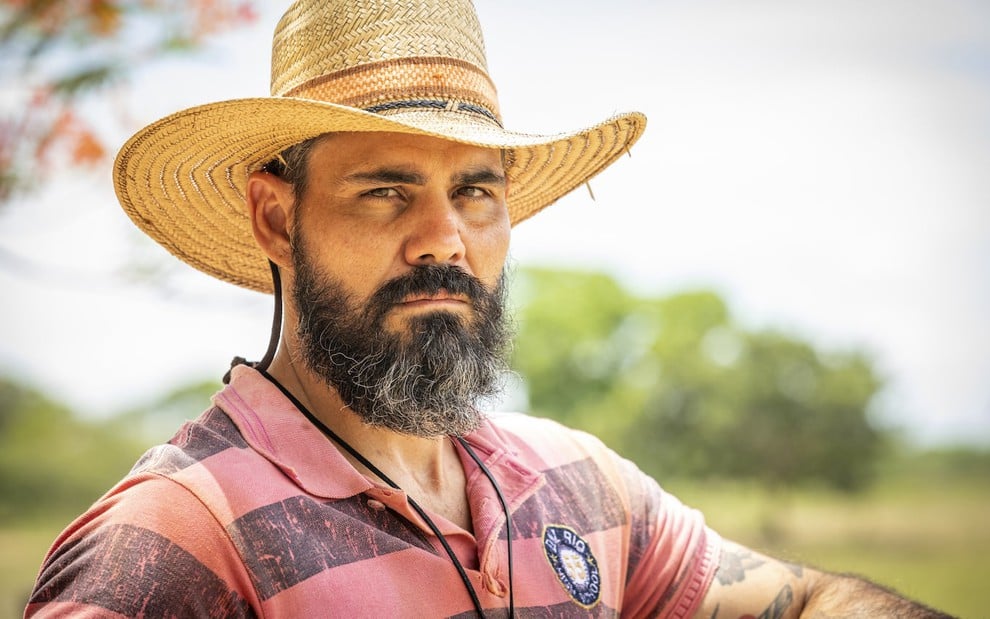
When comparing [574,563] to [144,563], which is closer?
[144,563]

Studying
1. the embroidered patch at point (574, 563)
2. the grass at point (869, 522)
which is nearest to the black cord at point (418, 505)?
the embroidered patch at point (574, 563)

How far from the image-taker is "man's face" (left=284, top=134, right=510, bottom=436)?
199 cm

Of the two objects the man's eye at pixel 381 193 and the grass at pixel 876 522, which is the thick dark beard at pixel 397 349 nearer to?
the man's eye at pixel 381 193

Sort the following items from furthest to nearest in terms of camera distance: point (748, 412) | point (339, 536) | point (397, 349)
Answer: point (748, 412) → point (397, 349) → point (339, 536)

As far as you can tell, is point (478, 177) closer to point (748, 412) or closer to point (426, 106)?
point (426, 106)

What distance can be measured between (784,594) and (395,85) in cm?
153

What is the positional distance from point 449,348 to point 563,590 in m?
0.59

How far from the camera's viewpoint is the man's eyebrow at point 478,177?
80.6 inches

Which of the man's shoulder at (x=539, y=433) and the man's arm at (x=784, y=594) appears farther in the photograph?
the man's shoulder at (x=539, y=433)

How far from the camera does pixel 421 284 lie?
6.53 feet

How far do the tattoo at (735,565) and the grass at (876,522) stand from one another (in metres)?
11.3

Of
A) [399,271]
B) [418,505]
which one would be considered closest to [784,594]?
[418,505]

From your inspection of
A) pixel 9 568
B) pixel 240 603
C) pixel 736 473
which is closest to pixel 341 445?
pixel 240 603

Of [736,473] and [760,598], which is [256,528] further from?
[736,473]
